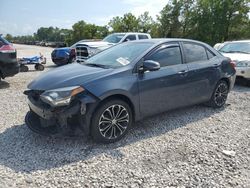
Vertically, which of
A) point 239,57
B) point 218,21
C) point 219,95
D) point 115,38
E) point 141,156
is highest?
point 218,21

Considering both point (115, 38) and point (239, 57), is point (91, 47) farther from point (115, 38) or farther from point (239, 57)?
point (239, 57)

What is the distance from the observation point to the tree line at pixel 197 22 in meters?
33.8

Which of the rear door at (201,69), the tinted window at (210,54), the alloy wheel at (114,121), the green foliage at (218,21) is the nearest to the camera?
the alloy wheel at (114,121)

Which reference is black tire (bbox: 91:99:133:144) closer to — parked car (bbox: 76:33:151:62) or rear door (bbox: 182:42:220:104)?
rear door (bbox: 182:42:220:104)

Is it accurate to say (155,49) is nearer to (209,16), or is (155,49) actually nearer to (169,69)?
(169,69)

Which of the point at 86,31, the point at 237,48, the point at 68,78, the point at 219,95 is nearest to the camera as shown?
the point at 68,78

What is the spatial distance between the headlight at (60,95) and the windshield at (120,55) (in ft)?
2.97

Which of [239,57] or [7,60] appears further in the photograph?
[239,57]

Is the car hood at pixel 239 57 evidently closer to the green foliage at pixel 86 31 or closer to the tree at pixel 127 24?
the tree at pixel 127 24

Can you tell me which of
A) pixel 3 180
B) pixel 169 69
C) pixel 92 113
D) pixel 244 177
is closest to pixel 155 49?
pixel 169 69

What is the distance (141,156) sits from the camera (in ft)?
12.0

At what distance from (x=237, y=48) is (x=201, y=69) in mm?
5383

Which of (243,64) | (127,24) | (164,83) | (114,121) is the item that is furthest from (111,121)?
(127,24)

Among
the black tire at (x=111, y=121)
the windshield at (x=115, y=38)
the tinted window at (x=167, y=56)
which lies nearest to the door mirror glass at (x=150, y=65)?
the tinted window at (x=167, y=56)
